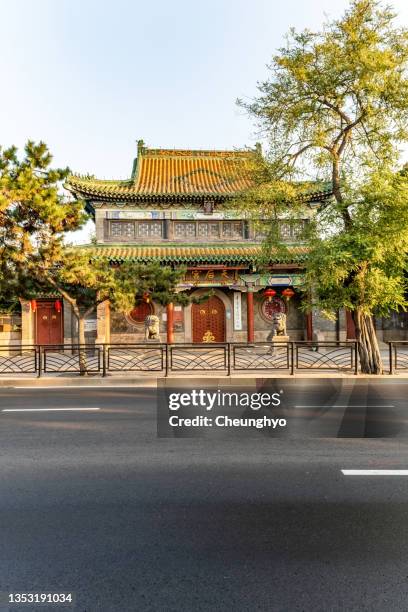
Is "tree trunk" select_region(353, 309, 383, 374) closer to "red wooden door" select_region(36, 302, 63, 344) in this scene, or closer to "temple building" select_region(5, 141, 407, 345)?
"temple building" select_region(5, 141, 407, 345)

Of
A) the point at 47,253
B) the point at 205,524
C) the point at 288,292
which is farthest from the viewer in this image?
the point at 288,292

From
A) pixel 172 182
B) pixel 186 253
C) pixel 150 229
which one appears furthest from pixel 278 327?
pixel 172 182

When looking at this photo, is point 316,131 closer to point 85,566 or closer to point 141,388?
point 141,388

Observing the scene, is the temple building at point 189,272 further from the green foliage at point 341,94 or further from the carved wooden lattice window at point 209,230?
the green foliage at point 341,94

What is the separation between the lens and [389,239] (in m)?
9.16

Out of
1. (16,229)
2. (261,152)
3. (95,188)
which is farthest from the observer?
(95,188)

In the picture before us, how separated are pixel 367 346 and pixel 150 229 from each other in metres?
12.1

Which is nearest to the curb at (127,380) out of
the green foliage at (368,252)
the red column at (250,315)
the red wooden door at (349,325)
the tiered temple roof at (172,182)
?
the green foliage at (368,252)

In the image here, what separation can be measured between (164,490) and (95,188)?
16.9 metres

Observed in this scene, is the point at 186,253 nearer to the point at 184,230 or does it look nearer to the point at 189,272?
the point at 189,272

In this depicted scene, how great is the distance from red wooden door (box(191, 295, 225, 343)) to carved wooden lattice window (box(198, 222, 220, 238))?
10.2ft

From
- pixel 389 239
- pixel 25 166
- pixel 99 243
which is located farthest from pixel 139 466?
pixel 99 243

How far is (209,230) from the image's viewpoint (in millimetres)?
19516

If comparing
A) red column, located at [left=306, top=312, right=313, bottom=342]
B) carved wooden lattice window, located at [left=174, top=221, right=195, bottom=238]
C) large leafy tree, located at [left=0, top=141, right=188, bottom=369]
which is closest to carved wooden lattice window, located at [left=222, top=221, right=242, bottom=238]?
carved wooden lattice window, located at [left=174, top=221, right=195, bottom=238]
